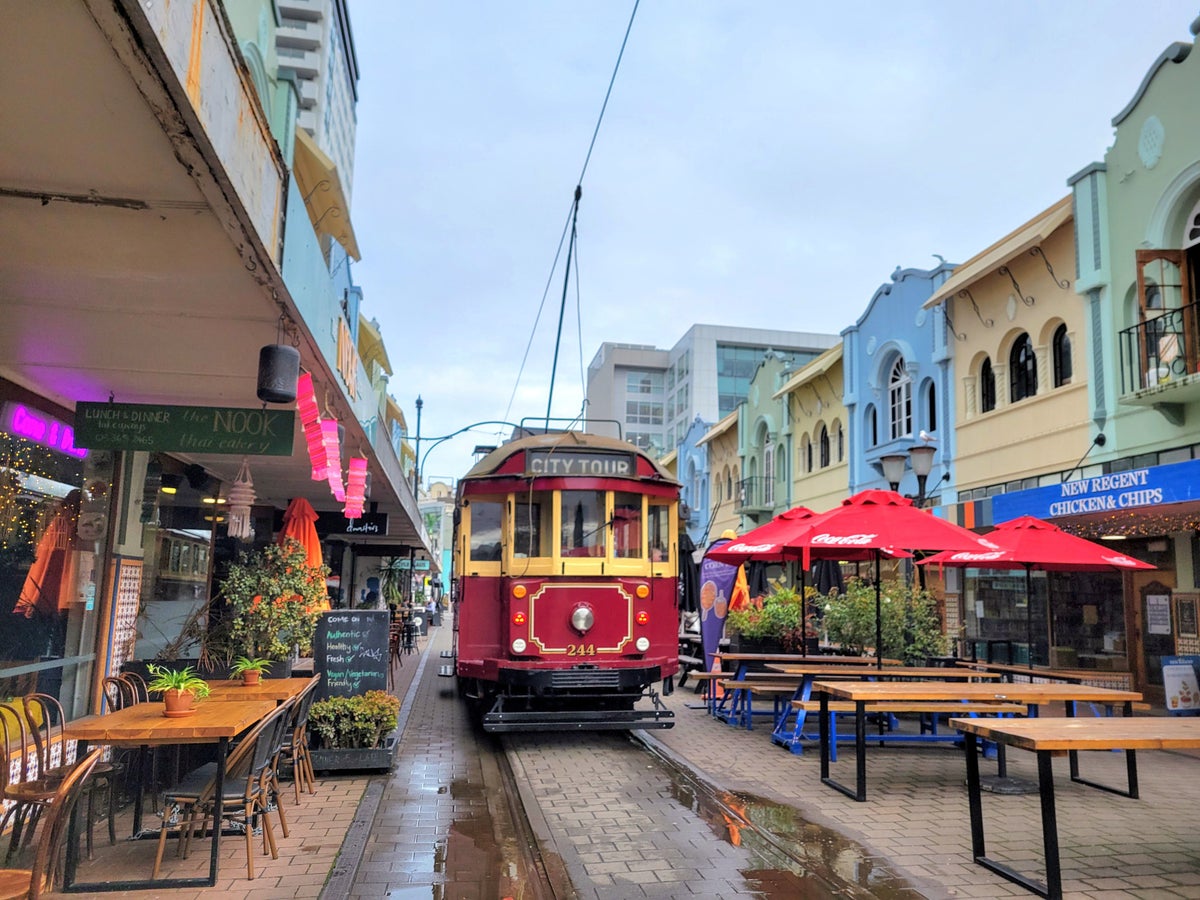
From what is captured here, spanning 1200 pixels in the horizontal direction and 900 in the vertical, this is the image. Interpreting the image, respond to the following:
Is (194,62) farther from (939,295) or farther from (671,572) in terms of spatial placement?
(939,295)

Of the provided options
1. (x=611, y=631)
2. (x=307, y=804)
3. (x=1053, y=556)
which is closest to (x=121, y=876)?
(x=307, y=804)

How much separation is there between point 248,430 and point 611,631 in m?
4.17

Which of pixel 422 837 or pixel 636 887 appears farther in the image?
pixel 422 837

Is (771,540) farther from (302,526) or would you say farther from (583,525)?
(302,526)

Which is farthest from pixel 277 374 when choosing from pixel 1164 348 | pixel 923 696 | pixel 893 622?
pixel 1164 348

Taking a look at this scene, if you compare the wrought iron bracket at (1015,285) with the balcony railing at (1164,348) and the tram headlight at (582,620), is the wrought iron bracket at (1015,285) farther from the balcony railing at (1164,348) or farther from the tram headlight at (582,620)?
the tram headlight at (582,620)

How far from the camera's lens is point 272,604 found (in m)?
8.73

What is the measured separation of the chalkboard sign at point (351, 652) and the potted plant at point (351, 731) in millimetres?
291

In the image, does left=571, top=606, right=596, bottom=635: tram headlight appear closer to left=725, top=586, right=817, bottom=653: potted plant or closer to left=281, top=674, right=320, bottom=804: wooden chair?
left=281, top=674, right=320, bottom=804: wooden chair

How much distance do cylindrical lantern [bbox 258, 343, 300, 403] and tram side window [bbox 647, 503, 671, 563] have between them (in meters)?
5.18

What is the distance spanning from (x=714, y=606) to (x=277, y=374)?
9.52 meters

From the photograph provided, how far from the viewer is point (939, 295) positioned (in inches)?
688

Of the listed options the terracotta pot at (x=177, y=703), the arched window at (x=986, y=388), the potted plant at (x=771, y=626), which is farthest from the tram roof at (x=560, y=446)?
the arched window at (x=986, y=388)

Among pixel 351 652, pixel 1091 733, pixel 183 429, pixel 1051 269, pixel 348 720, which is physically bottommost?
pixel 348 720
